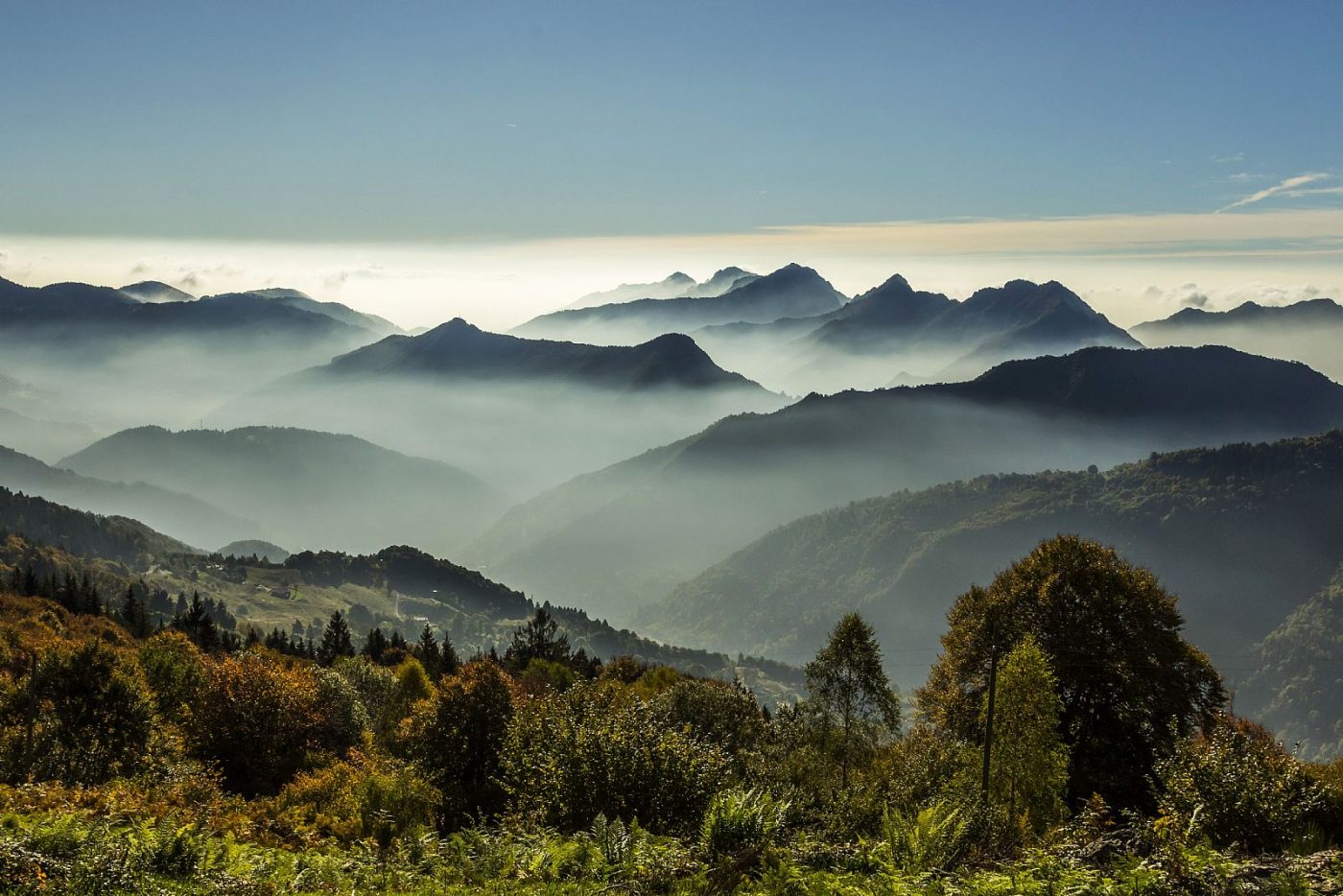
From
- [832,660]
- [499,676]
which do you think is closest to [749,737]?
[832,660]

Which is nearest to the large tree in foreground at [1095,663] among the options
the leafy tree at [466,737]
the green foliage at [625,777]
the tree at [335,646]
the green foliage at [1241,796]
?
the green foliage at [1241,796]

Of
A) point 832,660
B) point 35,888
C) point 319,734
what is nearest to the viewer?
point 35,888

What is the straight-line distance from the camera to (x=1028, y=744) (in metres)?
32.8

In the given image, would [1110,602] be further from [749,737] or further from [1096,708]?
[749,737]

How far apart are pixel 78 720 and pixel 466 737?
17.1 metres

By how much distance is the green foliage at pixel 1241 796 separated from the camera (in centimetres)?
1894

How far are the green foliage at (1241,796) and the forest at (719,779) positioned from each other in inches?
2.5

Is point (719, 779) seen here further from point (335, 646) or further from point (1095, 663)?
point (335, 646)

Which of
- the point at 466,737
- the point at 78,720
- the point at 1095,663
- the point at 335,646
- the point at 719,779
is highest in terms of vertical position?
the point at 719,779

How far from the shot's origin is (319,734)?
49906mm

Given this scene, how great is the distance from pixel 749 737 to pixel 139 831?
40978 millimetres

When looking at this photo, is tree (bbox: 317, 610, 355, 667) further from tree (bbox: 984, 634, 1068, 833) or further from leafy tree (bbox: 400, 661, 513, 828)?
tree (bbox: 984, 634, 1068, 833)

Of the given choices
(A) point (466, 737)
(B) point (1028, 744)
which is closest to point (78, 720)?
(A) point (466, 737)

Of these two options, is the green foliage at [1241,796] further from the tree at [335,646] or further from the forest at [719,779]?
the tree at [335,646]
